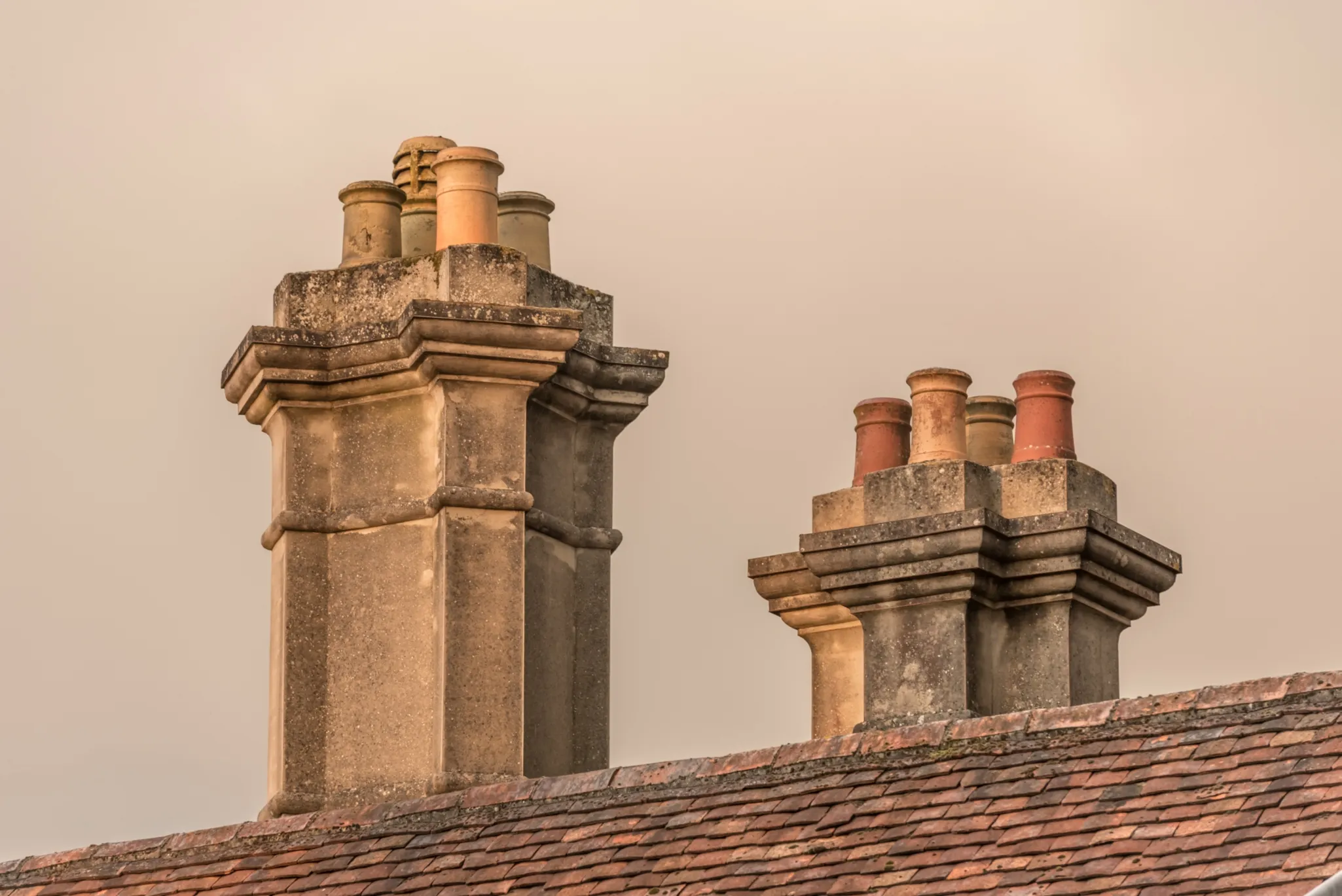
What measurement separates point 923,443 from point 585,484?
1.72 m

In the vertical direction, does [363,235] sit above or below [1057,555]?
above

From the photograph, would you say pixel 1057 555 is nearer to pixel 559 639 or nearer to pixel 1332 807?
pixel 559 639

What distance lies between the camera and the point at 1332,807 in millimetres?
10461

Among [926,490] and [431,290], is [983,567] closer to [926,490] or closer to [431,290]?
[926,490]

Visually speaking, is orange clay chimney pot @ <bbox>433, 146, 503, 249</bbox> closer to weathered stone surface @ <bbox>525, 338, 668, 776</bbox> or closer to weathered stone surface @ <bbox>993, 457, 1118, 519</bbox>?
weathered stone surface @ <bbox>525, 338, 668, 776</bbox>

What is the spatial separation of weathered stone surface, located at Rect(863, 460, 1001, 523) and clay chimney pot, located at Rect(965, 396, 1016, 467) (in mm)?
1172

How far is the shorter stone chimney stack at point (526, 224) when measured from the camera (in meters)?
16.0

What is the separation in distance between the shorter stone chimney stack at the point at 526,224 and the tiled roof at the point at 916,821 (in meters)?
3.53

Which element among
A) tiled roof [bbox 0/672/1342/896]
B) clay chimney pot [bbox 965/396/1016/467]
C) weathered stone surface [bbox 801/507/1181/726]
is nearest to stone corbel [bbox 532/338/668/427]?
weathered stone surface [bbox 801/507/1181/726]

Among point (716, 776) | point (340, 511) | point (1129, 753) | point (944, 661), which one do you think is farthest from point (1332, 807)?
point (340, 511)

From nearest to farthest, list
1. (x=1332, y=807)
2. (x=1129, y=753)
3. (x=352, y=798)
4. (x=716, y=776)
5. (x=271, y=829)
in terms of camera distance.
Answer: (x=1332, y=807) < (x=1129, y=753) < (x=716, y=776) < (x=271, y=829) < (x=352, y=798)

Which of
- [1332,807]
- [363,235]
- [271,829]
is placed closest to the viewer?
[1332,807]

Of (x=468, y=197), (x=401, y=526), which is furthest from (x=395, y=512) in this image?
(x=468, y=197)

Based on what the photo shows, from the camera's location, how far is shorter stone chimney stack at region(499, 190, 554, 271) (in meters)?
16.0
